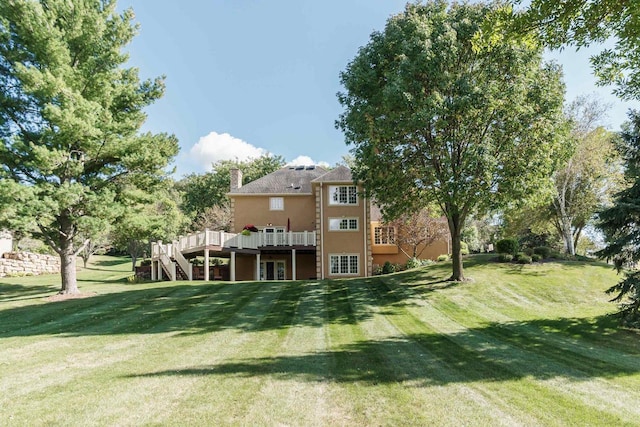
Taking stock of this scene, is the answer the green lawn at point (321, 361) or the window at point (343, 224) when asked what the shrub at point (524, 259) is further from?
the window at point (343, 224)

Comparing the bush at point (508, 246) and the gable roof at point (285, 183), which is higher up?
the gable roof at point (285, 183)

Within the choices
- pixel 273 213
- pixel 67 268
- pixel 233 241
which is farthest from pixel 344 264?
pixel 67 268

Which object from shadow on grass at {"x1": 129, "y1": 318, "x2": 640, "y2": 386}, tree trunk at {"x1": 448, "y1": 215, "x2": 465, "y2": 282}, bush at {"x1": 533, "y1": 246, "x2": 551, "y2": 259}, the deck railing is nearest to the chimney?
the deck railing

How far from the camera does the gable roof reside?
2833 cm

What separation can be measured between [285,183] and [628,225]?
71.2ft

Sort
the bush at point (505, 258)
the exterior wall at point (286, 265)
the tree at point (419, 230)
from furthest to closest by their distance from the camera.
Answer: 1. the exterior wall at point (286, 265)
2. the tree at point (419, 230)
3. the bush at point (505, 258)

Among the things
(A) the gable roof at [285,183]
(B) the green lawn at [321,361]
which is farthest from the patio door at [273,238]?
(B) the green lawn at [321,361]

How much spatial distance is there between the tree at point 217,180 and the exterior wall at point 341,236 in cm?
2098

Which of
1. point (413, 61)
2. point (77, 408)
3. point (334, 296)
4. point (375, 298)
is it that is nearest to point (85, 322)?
point (77, 408)

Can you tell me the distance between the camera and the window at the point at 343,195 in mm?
25938

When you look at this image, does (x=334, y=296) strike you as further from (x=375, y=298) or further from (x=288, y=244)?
(x=288, y=244)

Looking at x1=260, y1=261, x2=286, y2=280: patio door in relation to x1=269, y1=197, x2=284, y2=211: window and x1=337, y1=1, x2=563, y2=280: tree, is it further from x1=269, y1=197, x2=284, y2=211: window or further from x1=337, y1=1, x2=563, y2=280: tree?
x1=337, y1=1, x2=563, y2=280: tree

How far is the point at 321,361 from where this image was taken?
7.03 metres

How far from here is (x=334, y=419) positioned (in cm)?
454
